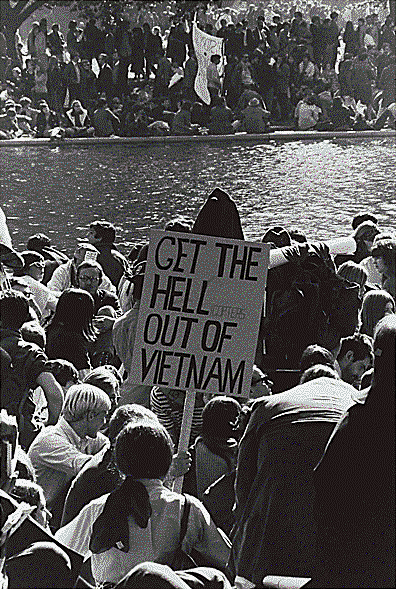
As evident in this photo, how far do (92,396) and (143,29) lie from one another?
62.1 feet

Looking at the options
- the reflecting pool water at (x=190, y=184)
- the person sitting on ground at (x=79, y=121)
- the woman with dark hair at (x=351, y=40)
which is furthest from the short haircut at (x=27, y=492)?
the woman with dark hair at (x=351, y=40)

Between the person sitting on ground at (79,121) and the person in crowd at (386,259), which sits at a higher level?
the person in crowd at (386,259)

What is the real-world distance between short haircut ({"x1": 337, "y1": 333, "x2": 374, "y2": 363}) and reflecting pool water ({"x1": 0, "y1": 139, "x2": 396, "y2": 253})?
7639 mm

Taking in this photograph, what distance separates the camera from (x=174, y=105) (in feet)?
72.4

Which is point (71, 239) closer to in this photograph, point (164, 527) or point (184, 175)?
point (184, 175)

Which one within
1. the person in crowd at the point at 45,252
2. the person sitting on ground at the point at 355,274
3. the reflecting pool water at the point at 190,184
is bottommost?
the reflecting pool water at the point at 190,184

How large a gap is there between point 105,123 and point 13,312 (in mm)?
16265

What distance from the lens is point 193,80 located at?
71.9 ft

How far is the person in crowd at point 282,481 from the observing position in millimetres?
3568

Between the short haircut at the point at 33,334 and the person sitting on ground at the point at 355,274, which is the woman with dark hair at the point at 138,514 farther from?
the person sitting on ground at the point at 355,274

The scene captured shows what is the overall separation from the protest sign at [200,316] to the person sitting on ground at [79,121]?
1733cm

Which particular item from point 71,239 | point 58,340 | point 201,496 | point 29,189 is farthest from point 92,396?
point 29,189

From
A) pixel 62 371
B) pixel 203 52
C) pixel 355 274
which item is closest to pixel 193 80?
pixel 203 52

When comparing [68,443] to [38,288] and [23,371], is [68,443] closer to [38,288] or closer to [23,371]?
[23,371]
